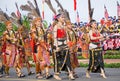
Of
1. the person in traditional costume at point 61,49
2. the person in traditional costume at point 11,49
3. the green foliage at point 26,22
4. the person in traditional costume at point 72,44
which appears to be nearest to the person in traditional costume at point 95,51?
the person in traditional costume at point 72,44

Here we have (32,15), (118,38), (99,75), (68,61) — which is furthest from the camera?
(118,38)

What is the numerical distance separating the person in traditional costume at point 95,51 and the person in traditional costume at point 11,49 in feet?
7.91

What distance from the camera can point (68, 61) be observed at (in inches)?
519

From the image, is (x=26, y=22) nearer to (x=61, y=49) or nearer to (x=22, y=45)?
(x=22, y=45)

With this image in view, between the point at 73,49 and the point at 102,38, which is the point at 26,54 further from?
the point at 102,38

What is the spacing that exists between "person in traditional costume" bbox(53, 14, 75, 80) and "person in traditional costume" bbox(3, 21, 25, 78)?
1679 millimetres

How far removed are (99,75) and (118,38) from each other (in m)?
11.8

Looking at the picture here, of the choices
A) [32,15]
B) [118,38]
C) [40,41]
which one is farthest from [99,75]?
[118,38]

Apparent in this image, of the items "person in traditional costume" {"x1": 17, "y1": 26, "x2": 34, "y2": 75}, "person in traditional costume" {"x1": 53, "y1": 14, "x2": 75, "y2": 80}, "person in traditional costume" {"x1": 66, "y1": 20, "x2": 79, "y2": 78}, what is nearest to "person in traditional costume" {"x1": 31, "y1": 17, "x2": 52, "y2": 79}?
"person in traditional costume" {"x1": 53, "y1": 14, "x2": 75, "y2": 80}

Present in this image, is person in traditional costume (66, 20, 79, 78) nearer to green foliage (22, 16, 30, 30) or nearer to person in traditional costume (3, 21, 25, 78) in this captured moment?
person in traditional costume (3, 21, 25, 78)

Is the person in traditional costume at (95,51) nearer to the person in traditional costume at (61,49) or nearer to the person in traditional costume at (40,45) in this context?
the person in traditional costume at (61,49)

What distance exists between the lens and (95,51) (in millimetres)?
13383

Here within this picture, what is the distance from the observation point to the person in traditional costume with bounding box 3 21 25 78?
14.4m

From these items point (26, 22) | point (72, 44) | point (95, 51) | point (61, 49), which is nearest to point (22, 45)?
point (72, 44)
